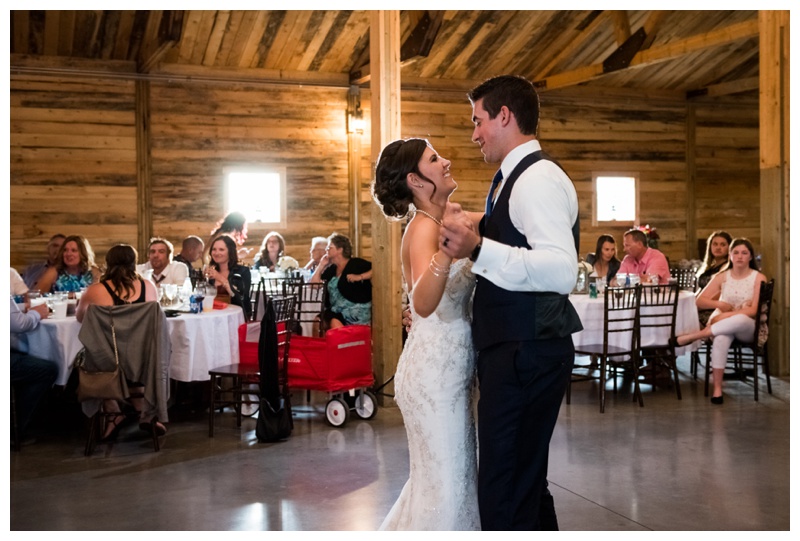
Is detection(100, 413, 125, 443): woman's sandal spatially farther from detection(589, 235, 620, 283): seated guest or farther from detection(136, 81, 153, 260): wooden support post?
detection(136, 81, 153, 260): wooden support post

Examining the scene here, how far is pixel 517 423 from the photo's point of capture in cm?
254

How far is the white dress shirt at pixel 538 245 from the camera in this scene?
240 cm

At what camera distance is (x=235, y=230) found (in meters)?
9.59

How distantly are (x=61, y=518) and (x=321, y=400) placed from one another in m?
3.00

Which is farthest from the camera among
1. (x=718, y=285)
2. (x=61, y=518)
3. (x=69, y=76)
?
(x=69, y=76)

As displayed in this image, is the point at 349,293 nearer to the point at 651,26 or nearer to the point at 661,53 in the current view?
the point at 661,53

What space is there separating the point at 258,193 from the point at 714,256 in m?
6.48

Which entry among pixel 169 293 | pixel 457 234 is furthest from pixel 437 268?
pixel 169 293

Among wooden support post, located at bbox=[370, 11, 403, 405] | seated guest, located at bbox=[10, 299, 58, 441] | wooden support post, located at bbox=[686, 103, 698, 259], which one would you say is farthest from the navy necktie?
wooden support post, located at bbox=[686, 103, 698, 259]

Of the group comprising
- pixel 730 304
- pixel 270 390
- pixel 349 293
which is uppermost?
pixel 349 293

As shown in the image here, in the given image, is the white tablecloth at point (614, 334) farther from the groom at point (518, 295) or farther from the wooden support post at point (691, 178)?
the wooden support post at point (691, 178)

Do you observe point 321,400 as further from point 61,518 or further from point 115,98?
point 115,98

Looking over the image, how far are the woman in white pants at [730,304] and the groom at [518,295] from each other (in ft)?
15.6

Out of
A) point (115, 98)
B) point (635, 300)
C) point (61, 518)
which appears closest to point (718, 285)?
point (635, 300)
